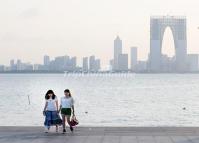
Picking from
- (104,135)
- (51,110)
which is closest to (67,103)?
(51,110)

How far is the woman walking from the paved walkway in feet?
1.29

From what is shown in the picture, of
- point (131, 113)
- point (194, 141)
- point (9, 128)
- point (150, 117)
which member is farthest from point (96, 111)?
point (194, 141)

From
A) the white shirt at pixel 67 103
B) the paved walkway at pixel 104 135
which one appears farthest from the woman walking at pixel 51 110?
the paved walkway at pixel 104 135

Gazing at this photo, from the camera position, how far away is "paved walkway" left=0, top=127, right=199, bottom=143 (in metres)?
21.6

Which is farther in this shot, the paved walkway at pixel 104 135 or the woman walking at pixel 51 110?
the woman walking at pixel 51 110

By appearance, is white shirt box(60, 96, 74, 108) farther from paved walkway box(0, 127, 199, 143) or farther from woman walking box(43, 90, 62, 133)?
paved walkway box(0, 127, 199, 143)

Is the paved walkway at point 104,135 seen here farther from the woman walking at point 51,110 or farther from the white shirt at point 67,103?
the white shirt at point 67,103

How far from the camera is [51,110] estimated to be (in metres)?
24.3

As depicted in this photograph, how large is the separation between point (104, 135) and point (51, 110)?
95.7 inches

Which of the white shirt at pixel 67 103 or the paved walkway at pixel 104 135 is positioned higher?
the white shirt at pixel 67 103

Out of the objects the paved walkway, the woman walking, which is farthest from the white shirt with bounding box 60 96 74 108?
the paved walkway

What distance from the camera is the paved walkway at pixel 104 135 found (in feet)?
71.0

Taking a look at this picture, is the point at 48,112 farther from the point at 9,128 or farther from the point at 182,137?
the point at 182,137

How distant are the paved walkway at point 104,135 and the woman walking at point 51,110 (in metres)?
0.39
